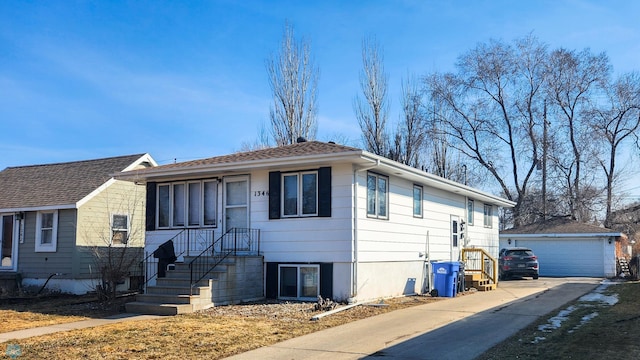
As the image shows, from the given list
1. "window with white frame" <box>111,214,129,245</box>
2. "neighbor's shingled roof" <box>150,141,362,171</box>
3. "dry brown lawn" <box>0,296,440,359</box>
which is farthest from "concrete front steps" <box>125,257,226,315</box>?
"window with white frame" <box>111,214,129,245</box>

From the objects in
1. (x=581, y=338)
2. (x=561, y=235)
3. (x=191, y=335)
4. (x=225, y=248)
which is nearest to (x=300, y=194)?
(x=225, y=248)

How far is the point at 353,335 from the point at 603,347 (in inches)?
149

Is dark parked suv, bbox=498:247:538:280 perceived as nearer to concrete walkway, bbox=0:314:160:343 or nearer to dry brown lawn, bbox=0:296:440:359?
dry brown lawn, bbox=0:296:440:359

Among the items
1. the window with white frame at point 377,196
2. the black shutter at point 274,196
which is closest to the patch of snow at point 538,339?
the window with white frame at point 377,196

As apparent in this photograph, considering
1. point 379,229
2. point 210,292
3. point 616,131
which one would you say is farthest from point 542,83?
point 210,292

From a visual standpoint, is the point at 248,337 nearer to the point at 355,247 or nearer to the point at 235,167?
the point at 355,247

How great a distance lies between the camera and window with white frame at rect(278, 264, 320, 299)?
14.6m

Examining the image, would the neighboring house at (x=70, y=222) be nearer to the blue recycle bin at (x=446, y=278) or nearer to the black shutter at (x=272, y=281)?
the black shutter at (x=272, y=281)

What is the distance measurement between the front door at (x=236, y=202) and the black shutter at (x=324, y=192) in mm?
2200

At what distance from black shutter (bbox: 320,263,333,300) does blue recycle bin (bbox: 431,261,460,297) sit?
3973 mm

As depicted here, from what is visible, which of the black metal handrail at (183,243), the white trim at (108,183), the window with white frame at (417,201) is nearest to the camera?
the black metal handrail at (183,243)

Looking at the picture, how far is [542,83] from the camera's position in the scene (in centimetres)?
4241

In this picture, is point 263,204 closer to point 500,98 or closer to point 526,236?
point 526,236

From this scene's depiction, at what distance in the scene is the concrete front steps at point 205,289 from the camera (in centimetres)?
1298
